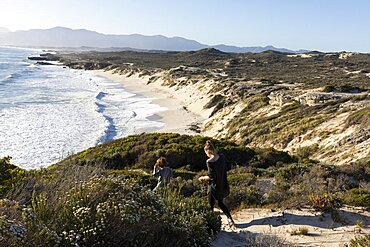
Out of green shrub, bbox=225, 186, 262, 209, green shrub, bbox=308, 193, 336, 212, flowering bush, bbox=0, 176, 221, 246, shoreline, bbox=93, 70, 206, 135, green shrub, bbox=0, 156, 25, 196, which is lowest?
shoreline, bbox=93, 70, 206, 135

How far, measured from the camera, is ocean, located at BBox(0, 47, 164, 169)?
1970 centimetres

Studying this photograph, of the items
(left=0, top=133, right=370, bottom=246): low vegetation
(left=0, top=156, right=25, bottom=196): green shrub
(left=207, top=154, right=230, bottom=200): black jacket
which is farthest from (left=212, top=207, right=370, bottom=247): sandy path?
(left=0, top=156, right=25, bottom=196): green shrub

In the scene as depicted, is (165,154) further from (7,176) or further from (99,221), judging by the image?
(99,221)

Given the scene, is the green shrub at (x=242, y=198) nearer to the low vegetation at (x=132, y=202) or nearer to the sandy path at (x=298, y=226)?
the low vegetation at (x=132, y=202)

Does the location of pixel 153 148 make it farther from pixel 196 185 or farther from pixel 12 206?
pixel 12 206

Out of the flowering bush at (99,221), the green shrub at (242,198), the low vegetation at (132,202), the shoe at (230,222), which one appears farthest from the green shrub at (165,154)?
the flowering bush at (99,221)

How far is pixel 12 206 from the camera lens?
3.96m

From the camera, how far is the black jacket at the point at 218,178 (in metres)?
6.78

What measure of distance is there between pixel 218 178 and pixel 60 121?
23.0 m

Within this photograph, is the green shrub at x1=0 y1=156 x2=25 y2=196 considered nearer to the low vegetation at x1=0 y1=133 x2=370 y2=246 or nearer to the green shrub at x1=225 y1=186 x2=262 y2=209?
the low vegetation at x1=0 y1=133 x2=370 y2=246

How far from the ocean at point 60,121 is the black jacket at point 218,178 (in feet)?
32.3

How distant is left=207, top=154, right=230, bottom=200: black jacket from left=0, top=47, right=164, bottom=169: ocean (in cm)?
985

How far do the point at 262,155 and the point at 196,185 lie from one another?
540 centimetres

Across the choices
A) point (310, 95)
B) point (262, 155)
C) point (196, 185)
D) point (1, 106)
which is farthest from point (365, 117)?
point (1, 106)
